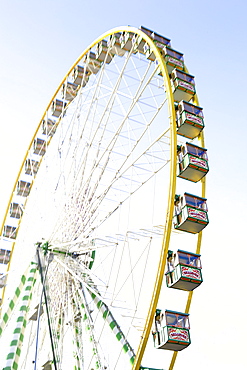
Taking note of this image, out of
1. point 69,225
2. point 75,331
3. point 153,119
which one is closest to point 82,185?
point 69,225

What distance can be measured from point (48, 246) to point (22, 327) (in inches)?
127

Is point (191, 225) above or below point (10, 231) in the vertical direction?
below

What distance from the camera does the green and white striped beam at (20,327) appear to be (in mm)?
12664

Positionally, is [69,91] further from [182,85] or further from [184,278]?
[184,278]

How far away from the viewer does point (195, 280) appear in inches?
477

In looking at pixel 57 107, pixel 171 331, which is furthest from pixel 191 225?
pixel 57 107

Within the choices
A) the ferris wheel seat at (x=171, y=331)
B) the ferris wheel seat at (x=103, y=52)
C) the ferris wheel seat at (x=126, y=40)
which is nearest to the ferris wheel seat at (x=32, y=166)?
the ferris wheel seat at (x=103, y=52)

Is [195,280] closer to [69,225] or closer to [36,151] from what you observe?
[69,225]

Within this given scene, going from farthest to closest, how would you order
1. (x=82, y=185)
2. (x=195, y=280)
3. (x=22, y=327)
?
(x=82, y=185)
(x=22, y=327)
(x=195, y=280)

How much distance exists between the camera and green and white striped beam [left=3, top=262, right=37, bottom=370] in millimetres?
12664

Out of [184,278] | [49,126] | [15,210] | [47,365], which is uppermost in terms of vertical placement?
[49,126]

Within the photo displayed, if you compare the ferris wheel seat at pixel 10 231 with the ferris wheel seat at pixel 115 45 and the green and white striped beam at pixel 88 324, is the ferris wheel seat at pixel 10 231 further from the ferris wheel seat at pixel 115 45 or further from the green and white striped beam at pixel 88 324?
the ferris wheel seat at pixel 115 45

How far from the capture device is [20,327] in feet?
44.4

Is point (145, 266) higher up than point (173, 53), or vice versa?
point (173, 53)
